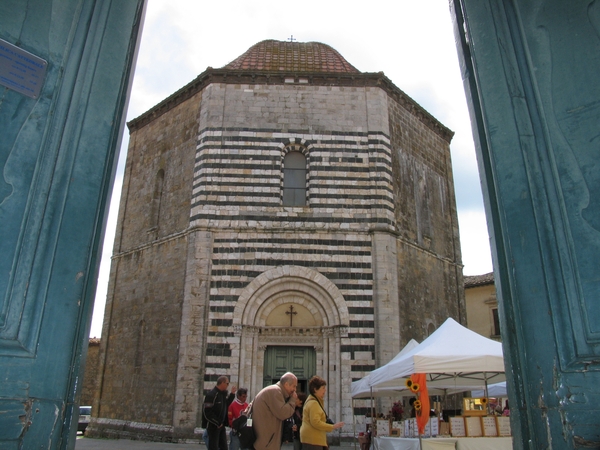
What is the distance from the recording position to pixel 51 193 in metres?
2.54

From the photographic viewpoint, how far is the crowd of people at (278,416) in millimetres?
4844

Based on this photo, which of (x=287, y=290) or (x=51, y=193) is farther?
(x=287, y=290)

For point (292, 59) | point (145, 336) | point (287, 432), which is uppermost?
point (292, 59)

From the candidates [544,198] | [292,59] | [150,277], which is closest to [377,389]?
[150,277]

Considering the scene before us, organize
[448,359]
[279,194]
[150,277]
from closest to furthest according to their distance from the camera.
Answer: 1. [448,359]
2. [279,194]
3. [150,277]

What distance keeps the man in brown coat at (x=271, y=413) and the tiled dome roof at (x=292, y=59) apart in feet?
41.8

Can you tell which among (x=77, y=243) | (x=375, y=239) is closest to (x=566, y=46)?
(x=77, y=243)

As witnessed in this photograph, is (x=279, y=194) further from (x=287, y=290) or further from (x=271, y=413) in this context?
(x=271, y=413)

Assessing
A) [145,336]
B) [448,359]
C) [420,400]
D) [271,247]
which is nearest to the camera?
[448,359]

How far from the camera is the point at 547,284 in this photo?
2.51 m

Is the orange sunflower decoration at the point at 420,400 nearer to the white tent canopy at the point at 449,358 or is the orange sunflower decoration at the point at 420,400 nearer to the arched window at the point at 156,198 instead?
the white tent canopy at the point at 449,358

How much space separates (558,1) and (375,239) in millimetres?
11273

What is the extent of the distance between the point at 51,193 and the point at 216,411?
18.5 ft

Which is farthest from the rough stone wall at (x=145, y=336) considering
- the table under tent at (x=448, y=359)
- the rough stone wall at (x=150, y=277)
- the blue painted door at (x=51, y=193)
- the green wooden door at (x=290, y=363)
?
the blue painted door at (x=51, y=193)
